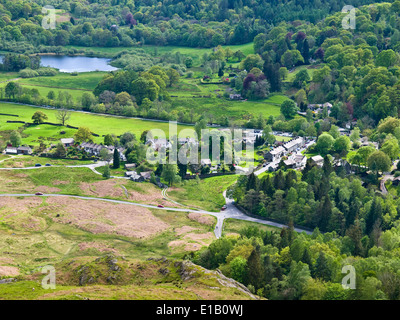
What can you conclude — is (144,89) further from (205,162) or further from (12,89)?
(205,162)

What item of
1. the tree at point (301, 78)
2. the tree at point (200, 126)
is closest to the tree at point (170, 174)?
the tree at point (200, 126)

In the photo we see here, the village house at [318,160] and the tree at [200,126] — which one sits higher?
the tree at [200,126]

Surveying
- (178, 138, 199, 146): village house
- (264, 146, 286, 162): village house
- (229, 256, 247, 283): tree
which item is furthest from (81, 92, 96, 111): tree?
(229, 256, 247, 283): tree

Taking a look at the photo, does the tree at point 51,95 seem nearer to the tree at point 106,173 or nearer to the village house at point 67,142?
the village house at point 67,142

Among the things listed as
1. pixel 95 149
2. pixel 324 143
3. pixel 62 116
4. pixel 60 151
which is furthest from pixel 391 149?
pixel 62 116

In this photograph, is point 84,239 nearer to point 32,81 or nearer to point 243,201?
point 243,201

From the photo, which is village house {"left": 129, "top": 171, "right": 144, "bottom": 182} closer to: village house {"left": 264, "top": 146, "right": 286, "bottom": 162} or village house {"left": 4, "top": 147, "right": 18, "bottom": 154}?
village house {"left": 264, "top": 146, "right": 286, "bottom": 162}
